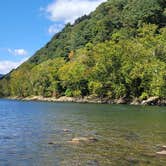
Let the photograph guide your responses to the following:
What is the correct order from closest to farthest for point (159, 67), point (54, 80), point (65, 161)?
point (65, 161) < point (159, 67) < point (54, 80)

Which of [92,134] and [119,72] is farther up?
[119,72]

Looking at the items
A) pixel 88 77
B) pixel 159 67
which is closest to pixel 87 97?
pixel 88 77

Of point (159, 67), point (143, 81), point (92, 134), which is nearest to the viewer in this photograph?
point (92, 134)

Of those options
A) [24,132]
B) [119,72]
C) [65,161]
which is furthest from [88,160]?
[119,72]

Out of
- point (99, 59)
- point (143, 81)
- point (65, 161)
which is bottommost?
point (65, 161)

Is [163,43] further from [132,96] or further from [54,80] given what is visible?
[54,80]

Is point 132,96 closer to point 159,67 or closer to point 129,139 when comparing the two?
point 159,67

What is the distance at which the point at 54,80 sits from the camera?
16675cm

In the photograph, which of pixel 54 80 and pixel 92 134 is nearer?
pixel 92 134

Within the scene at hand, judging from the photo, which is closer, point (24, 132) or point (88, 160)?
point (88, 160)

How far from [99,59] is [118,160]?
107044 mm

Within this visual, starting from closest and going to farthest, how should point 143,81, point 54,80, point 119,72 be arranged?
point 143,81, point 119,72, point 54,80

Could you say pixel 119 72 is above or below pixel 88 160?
above

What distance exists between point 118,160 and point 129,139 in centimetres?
948
